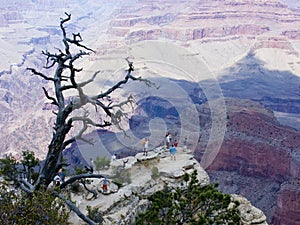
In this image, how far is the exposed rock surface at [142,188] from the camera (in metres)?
14.8

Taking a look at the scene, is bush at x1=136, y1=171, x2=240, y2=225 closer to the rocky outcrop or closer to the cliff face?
the rocky outcrop

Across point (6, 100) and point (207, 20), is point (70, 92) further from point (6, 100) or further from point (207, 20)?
point (207, 20)

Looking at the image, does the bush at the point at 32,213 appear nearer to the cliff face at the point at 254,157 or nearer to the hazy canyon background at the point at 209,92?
the hazy canyon background at the point at 209,92

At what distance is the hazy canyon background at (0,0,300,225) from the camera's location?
3575 cm

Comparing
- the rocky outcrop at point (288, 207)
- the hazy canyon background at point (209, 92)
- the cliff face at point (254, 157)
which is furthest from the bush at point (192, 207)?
the cliff face at point (254, 157)

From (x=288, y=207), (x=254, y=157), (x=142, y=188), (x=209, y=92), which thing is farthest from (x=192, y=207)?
(x=209, y=92)

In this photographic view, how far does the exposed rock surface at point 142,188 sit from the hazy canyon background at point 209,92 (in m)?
3.32

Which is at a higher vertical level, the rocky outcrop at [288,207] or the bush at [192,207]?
the bush at [192,207]

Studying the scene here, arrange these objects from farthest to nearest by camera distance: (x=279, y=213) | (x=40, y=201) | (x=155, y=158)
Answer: (x=279, y=213) < (x=155, y=158) < (x=40, y=201)

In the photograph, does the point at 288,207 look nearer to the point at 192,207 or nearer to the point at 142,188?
the point at 142,188

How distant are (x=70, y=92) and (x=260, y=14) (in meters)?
93.4

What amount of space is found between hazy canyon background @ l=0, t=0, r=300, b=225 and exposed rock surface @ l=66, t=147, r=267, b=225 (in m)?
3.32

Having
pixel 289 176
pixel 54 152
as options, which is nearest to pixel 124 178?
pixel 54 152

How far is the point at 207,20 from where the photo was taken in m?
160
